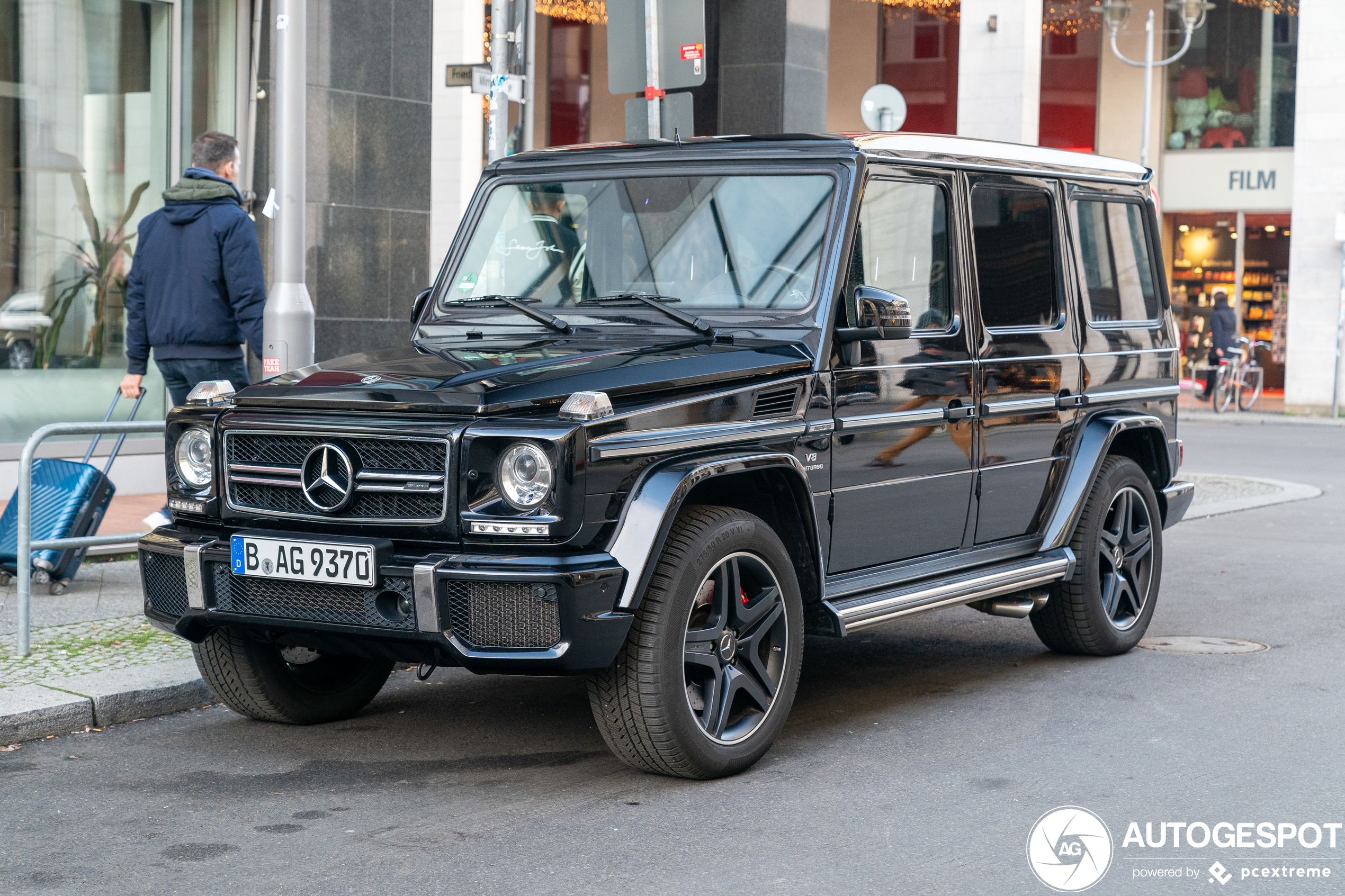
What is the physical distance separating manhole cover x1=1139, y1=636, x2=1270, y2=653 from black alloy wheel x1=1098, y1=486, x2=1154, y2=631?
0.24 m

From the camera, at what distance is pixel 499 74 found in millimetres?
8547

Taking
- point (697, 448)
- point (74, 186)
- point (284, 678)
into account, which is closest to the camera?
point (697, 448)

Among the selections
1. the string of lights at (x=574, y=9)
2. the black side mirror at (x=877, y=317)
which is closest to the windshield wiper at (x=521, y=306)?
the black side mirror at (x=877, y=317)

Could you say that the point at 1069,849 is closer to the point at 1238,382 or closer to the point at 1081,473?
the point at 1081,473

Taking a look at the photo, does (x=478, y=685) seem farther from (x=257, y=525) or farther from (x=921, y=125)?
(x=921, y=125)

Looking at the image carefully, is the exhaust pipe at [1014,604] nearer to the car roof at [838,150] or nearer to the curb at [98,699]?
the car roof at [838,150]

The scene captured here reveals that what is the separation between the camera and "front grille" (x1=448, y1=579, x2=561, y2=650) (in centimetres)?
445

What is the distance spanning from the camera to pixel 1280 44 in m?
29.6

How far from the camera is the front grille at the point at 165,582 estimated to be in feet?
16.6

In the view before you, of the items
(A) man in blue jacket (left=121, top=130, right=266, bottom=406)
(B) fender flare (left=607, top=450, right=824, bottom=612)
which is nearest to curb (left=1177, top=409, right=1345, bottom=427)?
(A) man in blue jacket (left=121, top=130, right=266, bottom=406)

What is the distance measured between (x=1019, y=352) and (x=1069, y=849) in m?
2.60

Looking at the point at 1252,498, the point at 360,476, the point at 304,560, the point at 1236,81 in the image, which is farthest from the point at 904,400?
the point at 1236,81

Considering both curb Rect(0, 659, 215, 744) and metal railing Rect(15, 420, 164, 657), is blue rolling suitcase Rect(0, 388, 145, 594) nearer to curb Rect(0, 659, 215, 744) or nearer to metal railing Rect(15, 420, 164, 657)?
metal railing Rect(15, 420, 164, 657)

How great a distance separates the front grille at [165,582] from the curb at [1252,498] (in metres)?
→ 8.58
